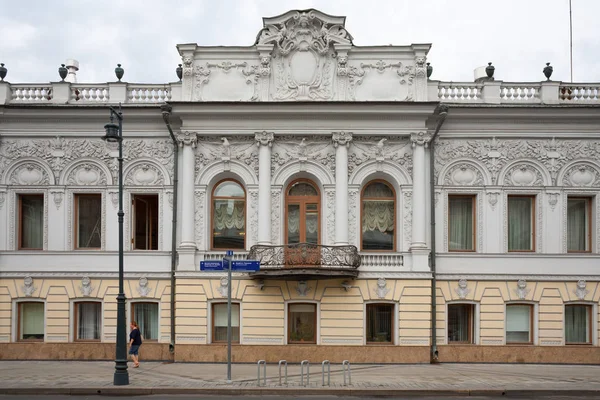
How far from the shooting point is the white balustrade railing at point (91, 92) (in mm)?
26078

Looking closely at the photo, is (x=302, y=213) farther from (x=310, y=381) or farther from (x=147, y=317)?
(x=310, y=381)

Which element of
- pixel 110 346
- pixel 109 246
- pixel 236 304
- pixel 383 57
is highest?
pixel 383 57

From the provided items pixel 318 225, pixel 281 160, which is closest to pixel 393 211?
pixel 318 225

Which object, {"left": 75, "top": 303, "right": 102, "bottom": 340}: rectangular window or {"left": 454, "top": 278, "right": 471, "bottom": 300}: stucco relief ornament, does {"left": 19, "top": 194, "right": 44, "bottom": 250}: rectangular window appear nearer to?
{"left": 75, "top": 303, "right": 102, "bottom": 340}: rectangular window

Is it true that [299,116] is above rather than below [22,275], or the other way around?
above

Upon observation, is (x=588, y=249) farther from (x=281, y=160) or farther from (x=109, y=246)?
(x=109, y=246)

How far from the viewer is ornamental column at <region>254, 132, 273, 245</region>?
81.5ft

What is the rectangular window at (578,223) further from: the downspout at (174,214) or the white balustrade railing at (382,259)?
the downspout at (174,214)

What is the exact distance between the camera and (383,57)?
82.9ft

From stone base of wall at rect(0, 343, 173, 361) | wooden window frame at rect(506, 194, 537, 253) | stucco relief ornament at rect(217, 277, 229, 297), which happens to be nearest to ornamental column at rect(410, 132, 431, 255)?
wooden window frame at rect(506, 194, 537, 253)

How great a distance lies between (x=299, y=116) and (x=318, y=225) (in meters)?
4.20

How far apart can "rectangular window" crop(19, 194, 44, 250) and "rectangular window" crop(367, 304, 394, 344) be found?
13.0 metres

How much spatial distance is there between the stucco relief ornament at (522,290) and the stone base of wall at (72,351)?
43.5 ft

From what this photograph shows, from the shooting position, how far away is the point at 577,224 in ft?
85.1
